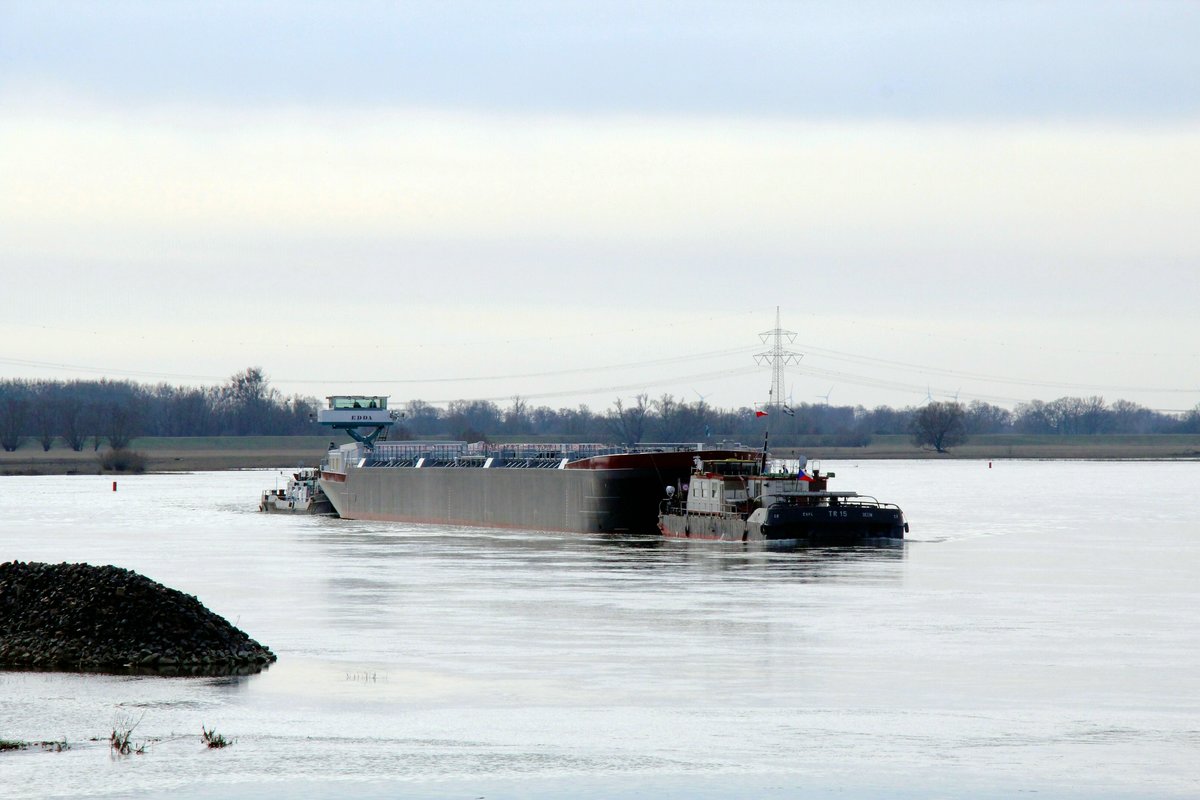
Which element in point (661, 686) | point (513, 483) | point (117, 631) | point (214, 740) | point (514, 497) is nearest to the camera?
point (214, 740)

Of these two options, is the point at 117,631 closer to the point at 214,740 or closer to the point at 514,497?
the point at 214,740

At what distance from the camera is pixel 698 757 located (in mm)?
→ 18156

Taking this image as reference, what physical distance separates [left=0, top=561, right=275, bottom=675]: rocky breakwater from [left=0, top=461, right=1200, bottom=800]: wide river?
2.33 feet

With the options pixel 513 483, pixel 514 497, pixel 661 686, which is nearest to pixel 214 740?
pixel 661 686

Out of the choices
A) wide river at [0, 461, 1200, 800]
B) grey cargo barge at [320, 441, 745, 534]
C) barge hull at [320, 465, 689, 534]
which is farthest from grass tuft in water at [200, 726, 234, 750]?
barge hull at [320, 465, 689, 534]

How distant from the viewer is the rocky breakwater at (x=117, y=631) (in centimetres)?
2520

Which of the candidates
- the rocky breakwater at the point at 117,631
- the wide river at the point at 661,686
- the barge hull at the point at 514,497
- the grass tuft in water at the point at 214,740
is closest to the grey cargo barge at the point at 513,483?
the barge hull at the point at 514,497

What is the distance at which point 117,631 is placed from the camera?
25.8 meters

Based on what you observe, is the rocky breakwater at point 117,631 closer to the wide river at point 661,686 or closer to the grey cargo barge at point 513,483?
the wide river at point 661,686

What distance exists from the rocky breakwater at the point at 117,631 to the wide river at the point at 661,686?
0.71 metres

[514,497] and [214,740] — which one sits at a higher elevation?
[514,497]

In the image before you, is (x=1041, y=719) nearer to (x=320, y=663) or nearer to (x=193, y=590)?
(x=320, y=663)

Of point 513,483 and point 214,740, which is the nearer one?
point 214,740

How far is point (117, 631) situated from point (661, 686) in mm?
8989
